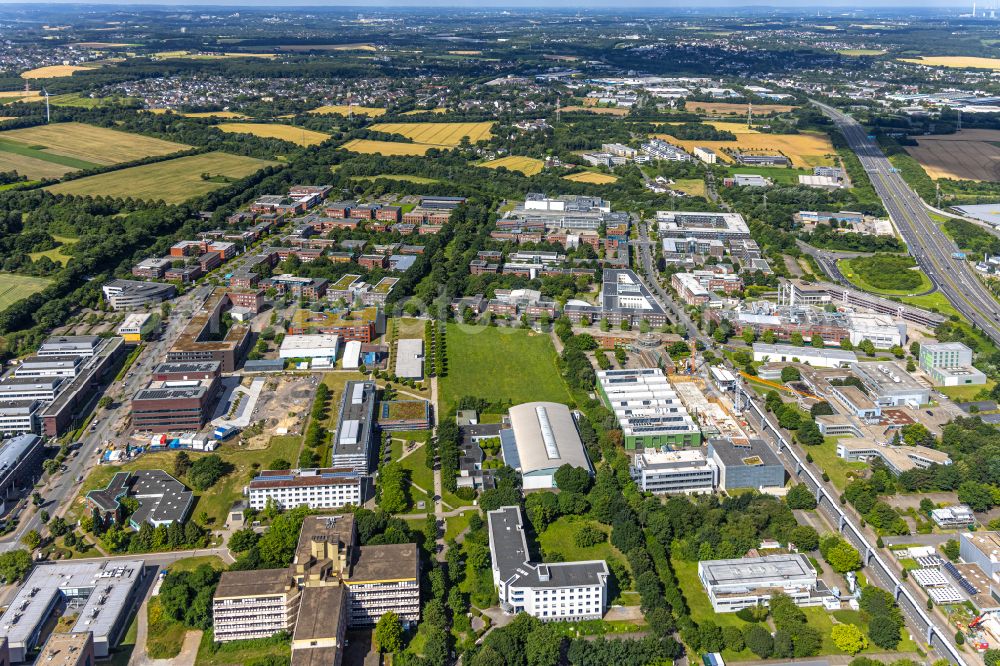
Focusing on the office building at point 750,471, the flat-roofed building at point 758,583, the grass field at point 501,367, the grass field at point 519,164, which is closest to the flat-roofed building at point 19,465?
the grass field at point 501,367

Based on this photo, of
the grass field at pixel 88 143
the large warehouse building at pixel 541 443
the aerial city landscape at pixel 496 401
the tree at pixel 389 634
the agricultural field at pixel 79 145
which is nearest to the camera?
the tree at pixel 389 634

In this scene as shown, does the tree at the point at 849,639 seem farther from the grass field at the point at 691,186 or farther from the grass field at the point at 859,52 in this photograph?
the grass field at the point at 859,52

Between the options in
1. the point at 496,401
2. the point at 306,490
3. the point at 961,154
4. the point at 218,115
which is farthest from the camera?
the point at 218,115

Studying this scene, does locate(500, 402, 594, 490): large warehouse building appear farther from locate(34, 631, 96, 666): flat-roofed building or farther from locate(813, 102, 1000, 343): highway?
locate(813, 102, 1000, 343): highway

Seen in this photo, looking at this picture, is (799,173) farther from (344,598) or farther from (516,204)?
(344,598)

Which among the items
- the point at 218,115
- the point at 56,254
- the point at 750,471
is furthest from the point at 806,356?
the point at 218,115

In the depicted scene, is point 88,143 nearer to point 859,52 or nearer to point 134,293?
point 134,293

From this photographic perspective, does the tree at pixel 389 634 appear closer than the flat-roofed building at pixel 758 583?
Yes
